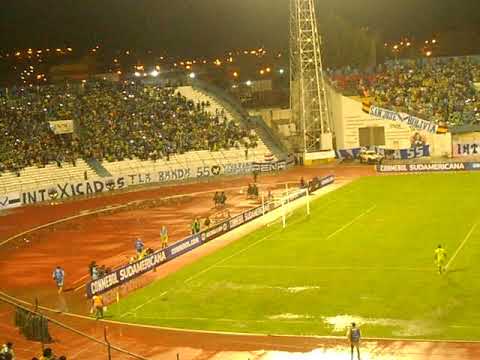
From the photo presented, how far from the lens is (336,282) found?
2986 centimetres

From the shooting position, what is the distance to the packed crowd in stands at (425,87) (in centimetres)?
7531

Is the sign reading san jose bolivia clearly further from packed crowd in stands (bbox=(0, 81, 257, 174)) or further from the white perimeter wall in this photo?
packed crowd in stands (bbox=(0, 81, 257, 174))

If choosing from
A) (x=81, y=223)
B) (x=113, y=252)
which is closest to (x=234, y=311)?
(x=113, y=252)

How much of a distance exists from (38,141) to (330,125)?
29731mm

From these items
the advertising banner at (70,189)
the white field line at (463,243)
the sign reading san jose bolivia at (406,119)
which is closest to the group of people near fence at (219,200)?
the advertising banner at (70,189)

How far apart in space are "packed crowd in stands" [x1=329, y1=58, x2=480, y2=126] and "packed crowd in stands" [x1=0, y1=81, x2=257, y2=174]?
44.8 feet

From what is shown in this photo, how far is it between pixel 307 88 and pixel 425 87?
14.1m

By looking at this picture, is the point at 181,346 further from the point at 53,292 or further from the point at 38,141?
the point at 38,141

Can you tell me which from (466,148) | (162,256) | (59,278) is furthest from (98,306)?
(466,148)

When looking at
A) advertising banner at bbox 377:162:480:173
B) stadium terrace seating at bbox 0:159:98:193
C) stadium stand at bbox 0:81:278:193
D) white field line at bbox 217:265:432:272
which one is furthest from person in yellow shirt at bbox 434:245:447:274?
stadium stand at bbox 0:81:278:193

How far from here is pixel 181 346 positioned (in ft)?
77.1

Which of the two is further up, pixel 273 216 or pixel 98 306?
pixel 273 216

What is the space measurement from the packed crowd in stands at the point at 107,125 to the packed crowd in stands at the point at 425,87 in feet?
44.8

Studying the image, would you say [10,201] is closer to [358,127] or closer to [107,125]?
[107,125]
